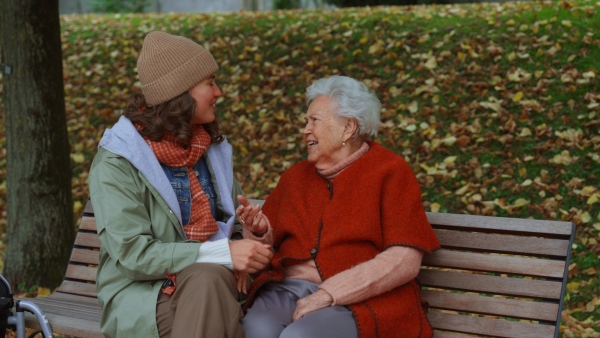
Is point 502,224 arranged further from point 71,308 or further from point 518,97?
point 518,97

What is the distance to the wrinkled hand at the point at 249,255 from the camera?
10.5 feet

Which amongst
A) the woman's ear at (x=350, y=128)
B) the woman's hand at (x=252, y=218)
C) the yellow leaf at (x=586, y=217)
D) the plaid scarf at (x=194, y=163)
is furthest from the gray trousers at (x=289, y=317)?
the yellow leaf at (x=586, y=217)

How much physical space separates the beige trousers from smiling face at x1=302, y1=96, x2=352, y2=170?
0.70 meters

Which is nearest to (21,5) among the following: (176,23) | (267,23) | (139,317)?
(139,317)

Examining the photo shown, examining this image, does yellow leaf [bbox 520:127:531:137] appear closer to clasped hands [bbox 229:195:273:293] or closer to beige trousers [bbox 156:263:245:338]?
clasped hands [bbox 229:195:273:293]

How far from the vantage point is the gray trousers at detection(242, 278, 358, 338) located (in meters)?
3.09

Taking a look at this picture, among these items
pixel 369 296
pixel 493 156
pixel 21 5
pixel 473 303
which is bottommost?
pixel 493 156

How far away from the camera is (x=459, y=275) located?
3.62 meters

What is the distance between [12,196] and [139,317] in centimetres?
287

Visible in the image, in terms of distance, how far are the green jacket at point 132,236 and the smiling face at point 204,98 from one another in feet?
1.00

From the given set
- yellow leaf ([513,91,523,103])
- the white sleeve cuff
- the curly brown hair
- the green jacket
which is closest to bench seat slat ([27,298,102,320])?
the green jacket

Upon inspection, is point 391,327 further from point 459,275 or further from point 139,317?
point 139,317

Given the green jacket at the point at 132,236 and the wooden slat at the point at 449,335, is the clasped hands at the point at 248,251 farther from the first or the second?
the wooden slat at the point at 449,335

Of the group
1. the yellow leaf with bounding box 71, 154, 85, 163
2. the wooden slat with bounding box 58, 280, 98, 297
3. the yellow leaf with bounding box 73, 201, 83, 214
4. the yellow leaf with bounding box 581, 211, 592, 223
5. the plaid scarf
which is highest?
the plaid scarf
